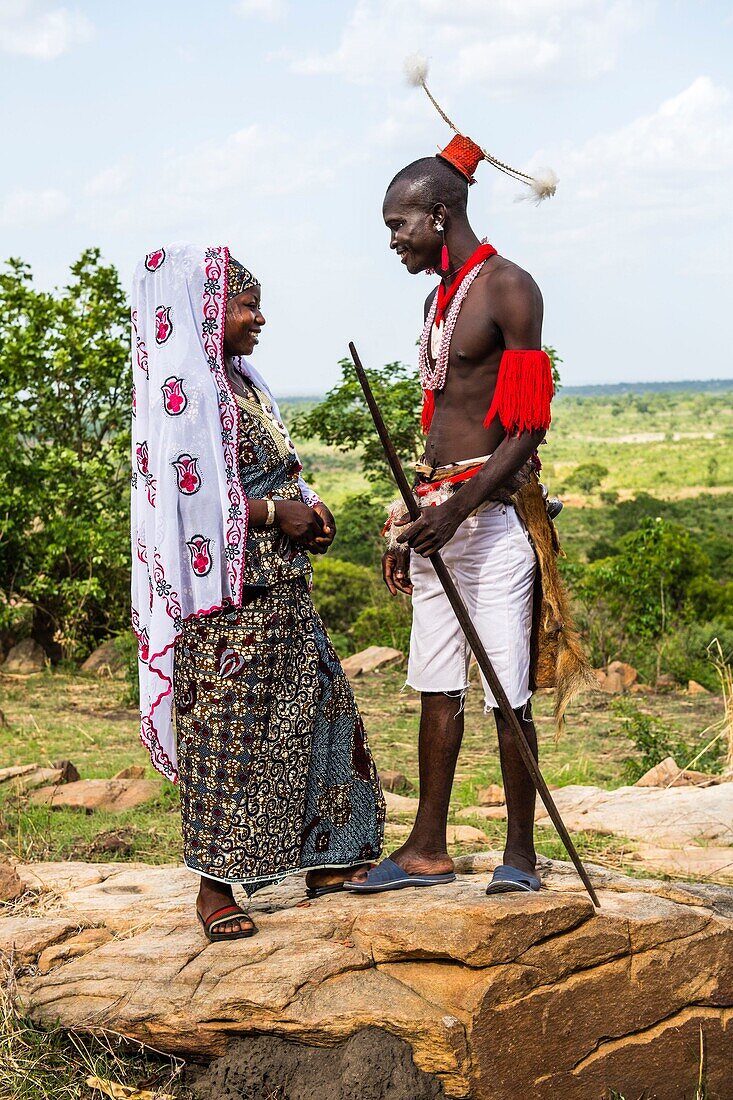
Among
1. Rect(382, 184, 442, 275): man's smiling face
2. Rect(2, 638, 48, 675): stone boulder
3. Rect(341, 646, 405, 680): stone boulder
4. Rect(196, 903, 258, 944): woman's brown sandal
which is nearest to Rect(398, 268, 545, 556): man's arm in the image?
Rect(382, 184, 442, 275): man's smiling face

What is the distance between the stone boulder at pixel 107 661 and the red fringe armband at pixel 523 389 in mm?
7533

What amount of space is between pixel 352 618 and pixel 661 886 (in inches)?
366

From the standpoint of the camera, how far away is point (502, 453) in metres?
3.41

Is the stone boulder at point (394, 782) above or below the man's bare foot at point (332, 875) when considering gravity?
below

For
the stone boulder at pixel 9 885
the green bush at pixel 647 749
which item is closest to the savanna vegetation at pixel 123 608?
the green bush at pixel 647 749

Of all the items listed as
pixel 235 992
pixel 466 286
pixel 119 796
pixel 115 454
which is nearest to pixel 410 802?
pixel 119 796

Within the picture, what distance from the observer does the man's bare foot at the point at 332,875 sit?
381cm

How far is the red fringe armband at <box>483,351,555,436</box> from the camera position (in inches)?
132

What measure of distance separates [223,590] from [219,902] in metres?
0.96

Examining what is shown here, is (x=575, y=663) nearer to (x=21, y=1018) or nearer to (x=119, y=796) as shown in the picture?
(x=21, y=1018)

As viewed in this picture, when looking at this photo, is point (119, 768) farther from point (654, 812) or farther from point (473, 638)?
point (473, 638)

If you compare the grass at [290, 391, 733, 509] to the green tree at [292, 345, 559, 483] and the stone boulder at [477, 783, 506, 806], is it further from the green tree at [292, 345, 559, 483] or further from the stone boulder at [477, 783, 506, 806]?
the stone boulder at [477, 783, 506, 806]

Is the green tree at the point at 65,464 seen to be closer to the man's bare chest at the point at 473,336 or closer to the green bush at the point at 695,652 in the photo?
the green bush at the point at 695,652

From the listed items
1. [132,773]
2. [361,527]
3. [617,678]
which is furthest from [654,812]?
[361,527]
